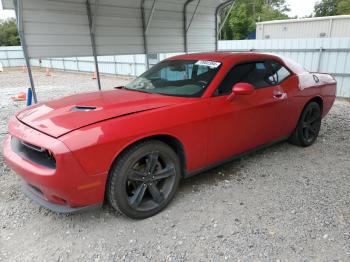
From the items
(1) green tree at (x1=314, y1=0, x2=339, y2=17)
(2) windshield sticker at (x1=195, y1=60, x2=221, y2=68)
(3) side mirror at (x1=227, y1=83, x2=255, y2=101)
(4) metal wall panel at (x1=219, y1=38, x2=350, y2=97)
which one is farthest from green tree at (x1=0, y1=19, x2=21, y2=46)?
(3) side mirror at (x1=227, y1=83, x2=255, y2=101)

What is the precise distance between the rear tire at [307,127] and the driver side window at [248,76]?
1066 millimetres

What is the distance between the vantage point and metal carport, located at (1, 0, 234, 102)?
15.6 feet

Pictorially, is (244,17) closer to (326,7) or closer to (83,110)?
(326,7)

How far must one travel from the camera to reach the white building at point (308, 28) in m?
19.8

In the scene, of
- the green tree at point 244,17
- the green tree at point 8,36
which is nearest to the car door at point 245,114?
the green tree at point 244,17

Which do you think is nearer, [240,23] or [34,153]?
[34,153]

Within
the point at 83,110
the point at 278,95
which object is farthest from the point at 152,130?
the point at 278,95

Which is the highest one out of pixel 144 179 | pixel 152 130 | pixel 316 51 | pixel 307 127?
pixel 316 51

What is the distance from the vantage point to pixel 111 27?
5785 mm

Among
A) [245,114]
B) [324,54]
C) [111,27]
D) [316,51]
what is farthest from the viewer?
[316,51]

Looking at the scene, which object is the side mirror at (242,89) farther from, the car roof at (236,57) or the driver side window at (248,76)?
the car roof at (236,57)

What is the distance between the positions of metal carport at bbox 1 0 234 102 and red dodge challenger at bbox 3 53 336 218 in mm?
2100

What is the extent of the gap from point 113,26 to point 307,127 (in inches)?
165

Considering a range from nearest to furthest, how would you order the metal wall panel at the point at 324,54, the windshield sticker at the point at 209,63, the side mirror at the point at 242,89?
the side mirror at the point at 242,89
the windshield sticker at the point at 209,63
the metal wall panel at the point at 324,54
